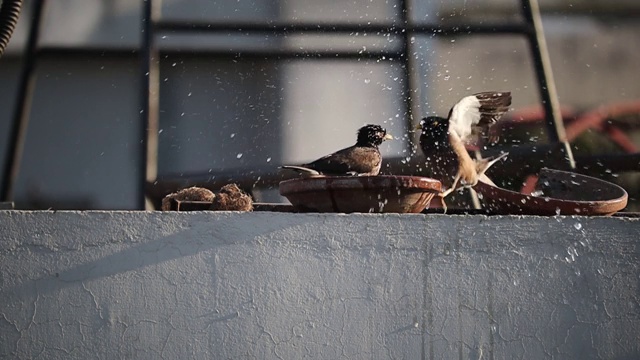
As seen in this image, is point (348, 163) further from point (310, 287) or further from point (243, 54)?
point (243, 54)

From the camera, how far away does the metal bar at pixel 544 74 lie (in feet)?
14.9

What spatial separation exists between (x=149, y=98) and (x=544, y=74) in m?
2.06

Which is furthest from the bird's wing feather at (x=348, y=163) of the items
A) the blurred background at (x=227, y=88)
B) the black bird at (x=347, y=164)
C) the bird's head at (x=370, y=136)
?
the blurred background at (x=227, y=88)

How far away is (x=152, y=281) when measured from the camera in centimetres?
268

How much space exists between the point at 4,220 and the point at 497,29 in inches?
120

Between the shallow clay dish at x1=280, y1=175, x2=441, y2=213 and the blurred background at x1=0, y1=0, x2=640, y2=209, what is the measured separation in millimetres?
1651

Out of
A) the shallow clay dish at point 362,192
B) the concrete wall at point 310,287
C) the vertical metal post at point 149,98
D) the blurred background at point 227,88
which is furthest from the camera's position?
the blurred background at point 227,88

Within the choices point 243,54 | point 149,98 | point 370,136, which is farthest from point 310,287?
point 243,54

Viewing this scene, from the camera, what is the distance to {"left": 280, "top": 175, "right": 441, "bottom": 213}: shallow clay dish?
114 inches

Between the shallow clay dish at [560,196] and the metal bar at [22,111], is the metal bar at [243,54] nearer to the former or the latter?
the metal bar at [22,111]

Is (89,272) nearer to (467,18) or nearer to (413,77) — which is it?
(413,77)

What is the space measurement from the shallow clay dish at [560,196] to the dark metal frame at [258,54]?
112cm

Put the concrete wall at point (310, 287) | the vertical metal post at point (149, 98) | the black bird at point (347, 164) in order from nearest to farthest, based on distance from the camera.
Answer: the concrete wall at point (310, 287) < the black bird at point (347, 164) < the vertical metal post at point (149, 98)

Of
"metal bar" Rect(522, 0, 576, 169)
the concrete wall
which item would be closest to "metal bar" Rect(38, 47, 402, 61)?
"metal bar" Rect(522, 0, 576, 169)
